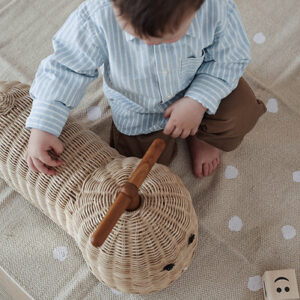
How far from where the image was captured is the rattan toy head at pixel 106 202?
0.59 metres

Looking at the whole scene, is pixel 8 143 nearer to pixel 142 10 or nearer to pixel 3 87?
pixel 3 87

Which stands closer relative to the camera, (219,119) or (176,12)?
(176,12)

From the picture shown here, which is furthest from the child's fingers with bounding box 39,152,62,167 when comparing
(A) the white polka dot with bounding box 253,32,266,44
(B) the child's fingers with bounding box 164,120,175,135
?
(A) the white polka dot with bounding box 253,32,266,44

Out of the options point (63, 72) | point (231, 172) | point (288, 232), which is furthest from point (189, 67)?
point (288, 232)

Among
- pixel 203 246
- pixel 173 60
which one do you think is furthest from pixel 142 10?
pixel 203 246

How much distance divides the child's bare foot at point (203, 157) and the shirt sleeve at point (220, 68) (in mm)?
183

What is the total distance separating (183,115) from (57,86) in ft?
0.73

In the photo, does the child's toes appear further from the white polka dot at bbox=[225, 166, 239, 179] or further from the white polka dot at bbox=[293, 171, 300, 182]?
the white polka dot at bbox=[293, 171, 300, 182]

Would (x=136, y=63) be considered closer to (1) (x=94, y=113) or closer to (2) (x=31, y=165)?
(2) (x=31, y=165)

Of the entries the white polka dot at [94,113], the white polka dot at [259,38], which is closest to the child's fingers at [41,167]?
the white polka dot at [94,113]

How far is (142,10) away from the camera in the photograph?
44 centimetres

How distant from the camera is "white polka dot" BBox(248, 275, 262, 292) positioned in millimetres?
798

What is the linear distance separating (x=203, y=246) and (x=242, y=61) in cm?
39

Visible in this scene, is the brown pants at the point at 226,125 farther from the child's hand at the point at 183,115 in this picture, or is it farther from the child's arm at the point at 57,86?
the child's arm at the point at 57,86
